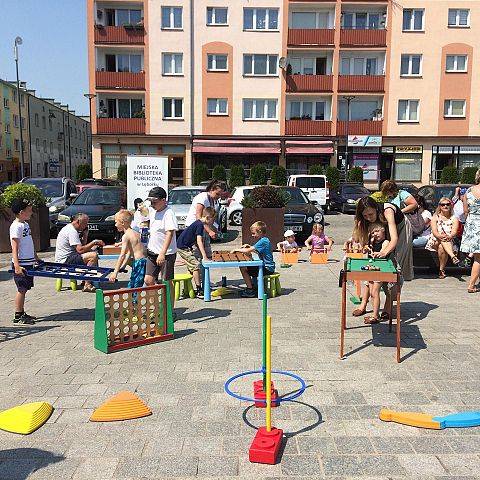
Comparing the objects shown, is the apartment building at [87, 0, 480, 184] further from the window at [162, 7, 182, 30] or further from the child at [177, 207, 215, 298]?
the child at [177, 207, 215, 298]

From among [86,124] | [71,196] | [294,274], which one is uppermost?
[86,124]

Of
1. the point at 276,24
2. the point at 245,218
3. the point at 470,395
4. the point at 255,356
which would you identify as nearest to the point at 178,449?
the point at 255,356

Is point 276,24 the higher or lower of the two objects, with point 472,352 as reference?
higher

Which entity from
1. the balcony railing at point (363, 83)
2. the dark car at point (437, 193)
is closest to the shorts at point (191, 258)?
the dark car at point (437, 193)

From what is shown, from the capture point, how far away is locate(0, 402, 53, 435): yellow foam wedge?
3.90 meters

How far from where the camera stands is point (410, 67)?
34875 millimetres

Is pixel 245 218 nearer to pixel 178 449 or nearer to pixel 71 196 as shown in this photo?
pixel 71 196

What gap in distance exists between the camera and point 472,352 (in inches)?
219

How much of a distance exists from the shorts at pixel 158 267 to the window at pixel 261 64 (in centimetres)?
3032

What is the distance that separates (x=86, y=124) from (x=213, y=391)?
93.6m

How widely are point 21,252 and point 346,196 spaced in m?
20.3

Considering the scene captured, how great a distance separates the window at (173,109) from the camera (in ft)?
114

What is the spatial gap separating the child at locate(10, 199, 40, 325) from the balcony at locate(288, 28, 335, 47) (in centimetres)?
3150

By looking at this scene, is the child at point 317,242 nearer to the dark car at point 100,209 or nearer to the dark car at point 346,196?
the dark car at point 100,209
